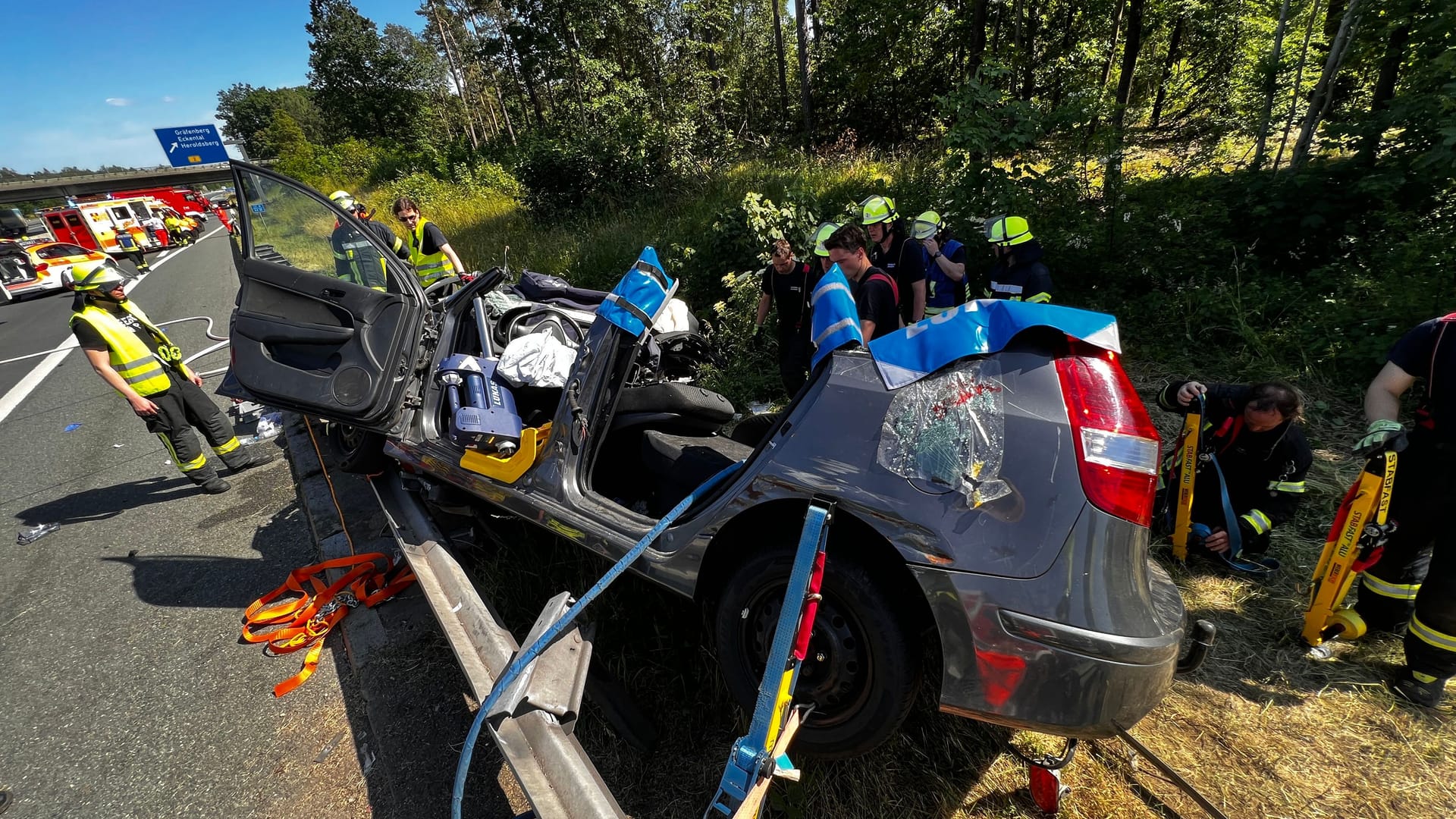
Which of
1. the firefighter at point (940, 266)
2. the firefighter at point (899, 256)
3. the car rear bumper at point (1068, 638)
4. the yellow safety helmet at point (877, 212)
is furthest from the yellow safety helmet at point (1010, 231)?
the car rear bumper at point (1068, 638)

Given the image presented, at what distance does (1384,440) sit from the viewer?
2.07m

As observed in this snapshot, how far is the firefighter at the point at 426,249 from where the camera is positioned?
19.3 ft

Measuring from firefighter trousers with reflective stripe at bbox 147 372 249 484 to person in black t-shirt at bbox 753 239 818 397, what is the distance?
4399 millimetres

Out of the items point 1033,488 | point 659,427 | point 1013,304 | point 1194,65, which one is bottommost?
point 659,427

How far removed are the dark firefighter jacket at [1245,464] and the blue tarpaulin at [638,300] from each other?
2.66 metres

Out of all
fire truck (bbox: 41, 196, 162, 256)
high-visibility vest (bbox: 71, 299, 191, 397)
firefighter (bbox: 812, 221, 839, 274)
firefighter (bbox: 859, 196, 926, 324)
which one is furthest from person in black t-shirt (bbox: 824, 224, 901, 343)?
fire truck (bbox: 41, 196, 162, 256)

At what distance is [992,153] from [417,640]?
6.00m

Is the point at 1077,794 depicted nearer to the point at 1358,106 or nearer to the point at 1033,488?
the point at 1033,488

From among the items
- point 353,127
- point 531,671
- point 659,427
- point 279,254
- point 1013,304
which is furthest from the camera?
point 353,127

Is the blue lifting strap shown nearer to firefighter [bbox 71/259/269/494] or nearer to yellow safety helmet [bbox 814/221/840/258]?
yellow safety helmet [bbox 814/221/840/258]

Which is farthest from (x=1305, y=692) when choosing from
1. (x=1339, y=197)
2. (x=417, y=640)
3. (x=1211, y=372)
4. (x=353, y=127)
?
(x=353, y=127)

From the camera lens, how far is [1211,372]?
4410 mm

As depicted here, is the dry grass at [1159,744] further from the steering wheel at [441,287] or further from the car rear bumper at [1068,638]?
the steering wheel at [441,287]

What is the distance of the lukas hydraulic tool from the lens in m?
2.48
